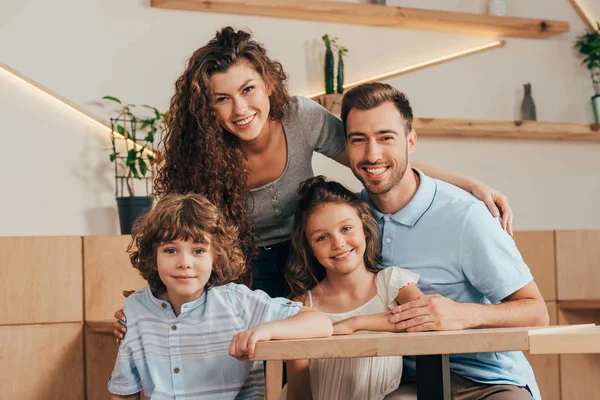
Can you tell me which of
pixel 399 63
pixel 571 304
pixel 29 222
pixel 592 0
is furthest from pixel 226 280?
pixel 592 0

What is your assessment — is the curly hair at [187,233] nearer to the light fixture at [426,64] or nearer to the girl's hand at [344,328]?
the girl's hand at [344,328]

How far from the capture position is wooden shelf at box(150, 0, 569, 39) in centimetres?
420

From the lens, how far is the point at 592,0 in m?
5.09

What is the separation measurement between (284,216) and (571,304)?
6.67 ft

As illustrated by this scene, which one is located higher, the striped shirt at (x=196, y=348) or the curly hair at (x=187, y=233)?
the curly hair at (x=187, y=233)

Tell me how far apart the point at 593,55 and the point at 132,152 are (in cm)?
277

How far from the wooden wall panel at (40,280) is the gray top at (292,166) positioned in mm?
1221

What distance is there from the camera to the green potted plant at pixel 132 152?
12.4 ft

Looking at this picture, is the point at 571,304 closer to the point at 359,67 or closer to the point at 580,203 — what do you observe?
the point at 580,203

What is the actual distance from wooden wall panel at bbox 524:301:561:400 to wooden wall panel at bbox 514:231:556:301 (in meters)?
0.08

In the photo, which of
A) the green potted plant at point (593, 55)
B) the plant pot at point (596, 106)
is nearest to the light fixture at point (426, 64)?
the green potted plant at point (593, 55)

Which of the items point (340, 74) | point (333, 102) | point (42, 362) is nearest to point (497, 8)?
point (340, 74)

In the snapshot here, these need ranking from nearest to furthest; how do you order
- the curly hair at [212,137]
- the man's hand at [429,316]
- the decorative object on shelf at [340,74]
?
the man's hand at [429,316] < the curly hair at [212,137] < the decorative object on shelf at [340,74]

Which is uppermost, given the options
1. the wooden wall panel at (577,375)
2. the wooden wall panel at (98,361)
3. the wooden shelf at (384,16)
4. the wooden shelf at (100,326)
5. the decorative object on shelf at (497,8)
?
the decorative object on shelf at (497,8)
